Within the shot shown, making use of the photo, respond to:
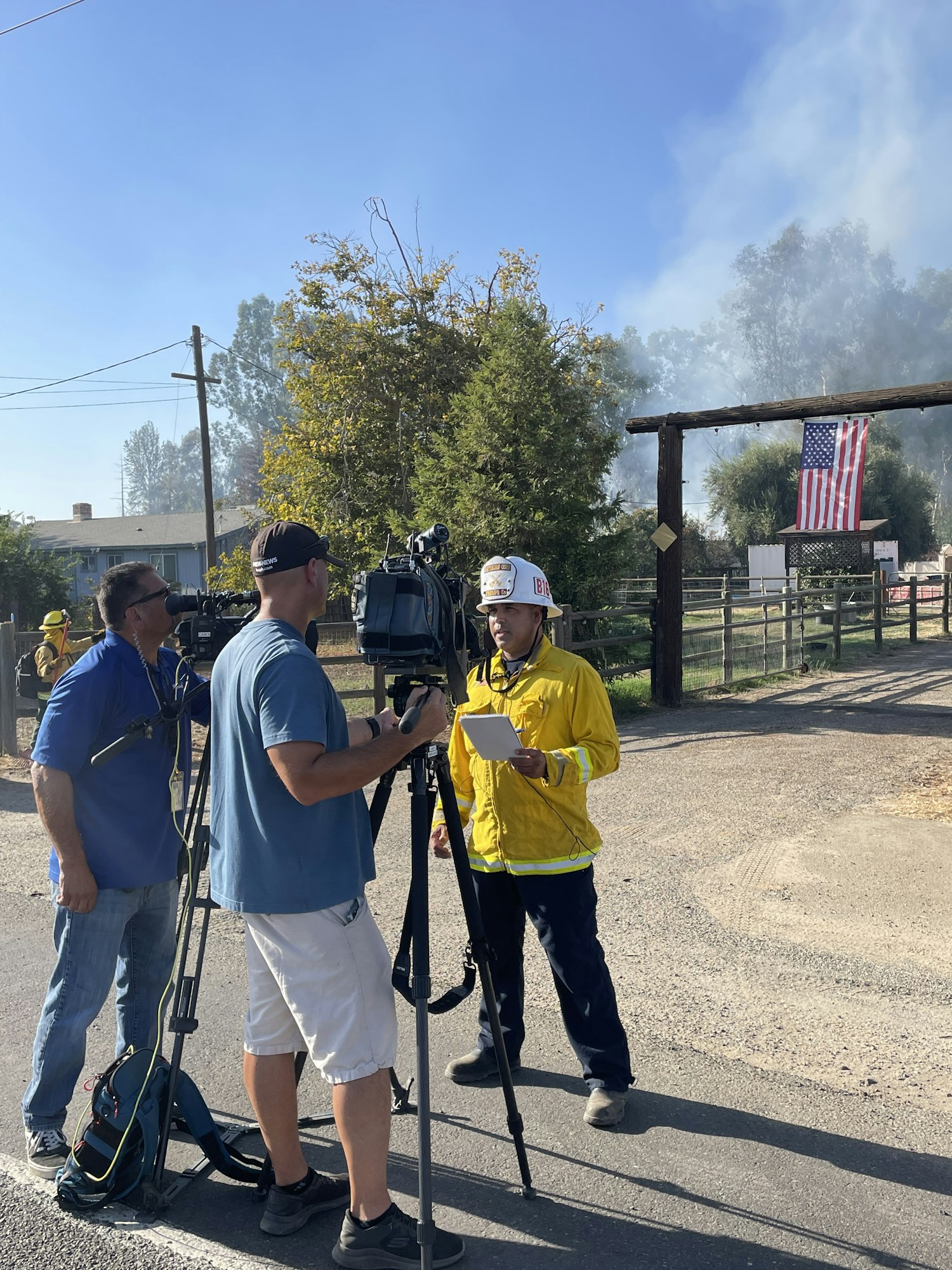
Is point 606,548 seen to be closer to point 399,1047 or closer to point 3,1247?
point 399,1047

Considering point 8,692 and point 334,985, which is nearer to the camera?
point 334,985

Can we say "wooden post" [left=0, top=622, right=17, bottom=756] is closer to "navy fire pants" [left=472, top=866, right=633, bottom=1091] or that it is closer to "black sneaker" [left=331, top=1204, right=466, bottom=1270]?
"navy fire pants" [left=472, top=866, right=633, bottom=1091]

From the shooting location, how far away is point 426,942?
271 cm

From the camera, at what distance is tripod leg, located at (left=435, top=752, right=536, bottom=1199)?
2877 millimetres

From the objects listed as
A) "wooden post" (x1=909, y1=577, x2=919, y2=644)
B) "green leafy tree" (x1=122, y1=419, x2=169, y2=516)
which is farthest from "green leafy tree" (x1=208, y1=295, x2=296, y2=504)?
"wooden post" (x1=909, y1=577, x2=919, y2=644)

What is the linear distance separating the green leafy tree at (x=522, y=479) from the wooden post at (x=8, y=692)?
5.18 meters

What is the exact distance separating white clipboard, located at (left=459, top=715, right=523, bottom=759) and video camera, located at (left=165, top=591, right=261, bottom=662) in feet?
2.42

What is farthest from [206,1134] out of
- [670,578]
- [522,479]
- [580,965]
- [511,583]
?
[670,578]

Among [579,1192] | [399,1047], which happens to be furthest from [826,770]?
[579,1192]

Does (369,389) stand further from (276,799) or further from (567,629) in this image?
(276,799)

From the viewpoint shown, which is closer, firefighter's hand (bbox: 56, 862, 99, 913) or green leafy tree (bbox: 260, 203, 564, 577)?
firefighter's hand (bbox: 56, 862, 99, 913)

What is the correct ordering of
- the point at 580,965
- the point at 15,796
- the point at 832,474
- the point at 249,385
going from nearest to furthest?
the point at 580,965 → the point at 15,796 → the point at 832,474 → the point at 249,385

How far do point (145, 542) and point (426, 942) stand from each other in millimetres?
48024

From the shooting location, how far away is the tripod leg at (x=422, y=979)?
246 centimetres
